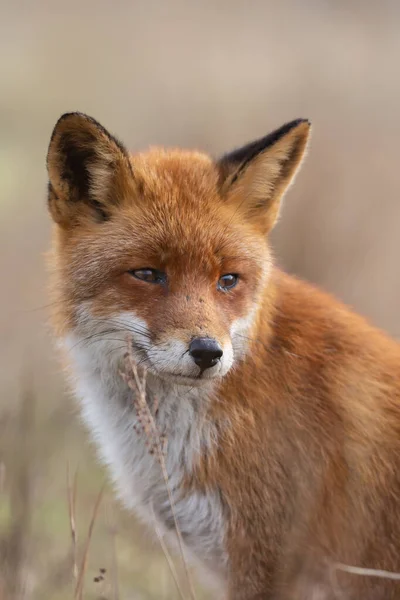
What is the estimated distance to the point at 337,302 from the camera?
438 centimetres

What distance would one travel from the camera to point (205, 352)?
132 inches

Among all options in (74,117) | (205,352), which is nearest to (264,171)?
(74,117)

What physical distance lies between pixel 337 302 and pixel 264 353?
26.0 inches

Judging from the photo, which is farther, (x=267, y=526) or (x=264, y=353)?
(x=264, y=353)

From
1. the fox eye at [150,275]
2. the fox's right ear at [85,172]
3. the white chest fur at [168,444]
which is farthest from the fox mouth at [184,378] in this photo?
the fox's right ear at [85,172]

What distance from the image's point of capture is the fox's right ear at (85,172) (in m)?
3.79

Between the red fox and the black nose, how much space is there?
1.6 inches

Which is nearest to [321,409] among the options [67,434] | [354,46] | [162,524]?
[162,524]

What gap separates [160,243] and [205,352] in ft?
2.06

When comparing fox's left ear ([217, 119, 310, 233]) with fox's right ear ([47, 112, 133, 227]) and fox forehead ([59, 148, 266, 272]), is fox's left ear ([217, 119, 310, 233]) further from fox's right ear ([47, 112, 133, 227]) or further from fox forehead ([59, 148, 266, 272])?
fox's right ear ([47, 112, 133, 227])

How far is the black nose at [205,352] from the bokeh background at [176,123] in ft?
3.97

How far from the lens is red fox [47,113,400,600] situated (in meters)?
3.67

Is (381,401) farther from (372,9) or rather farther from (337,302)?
(372,9)

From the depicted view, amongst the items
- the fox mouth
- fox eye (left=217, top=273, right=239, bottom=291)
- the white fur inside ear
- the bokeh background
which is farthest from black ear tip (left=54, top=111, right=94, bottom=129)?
the fox mouth
